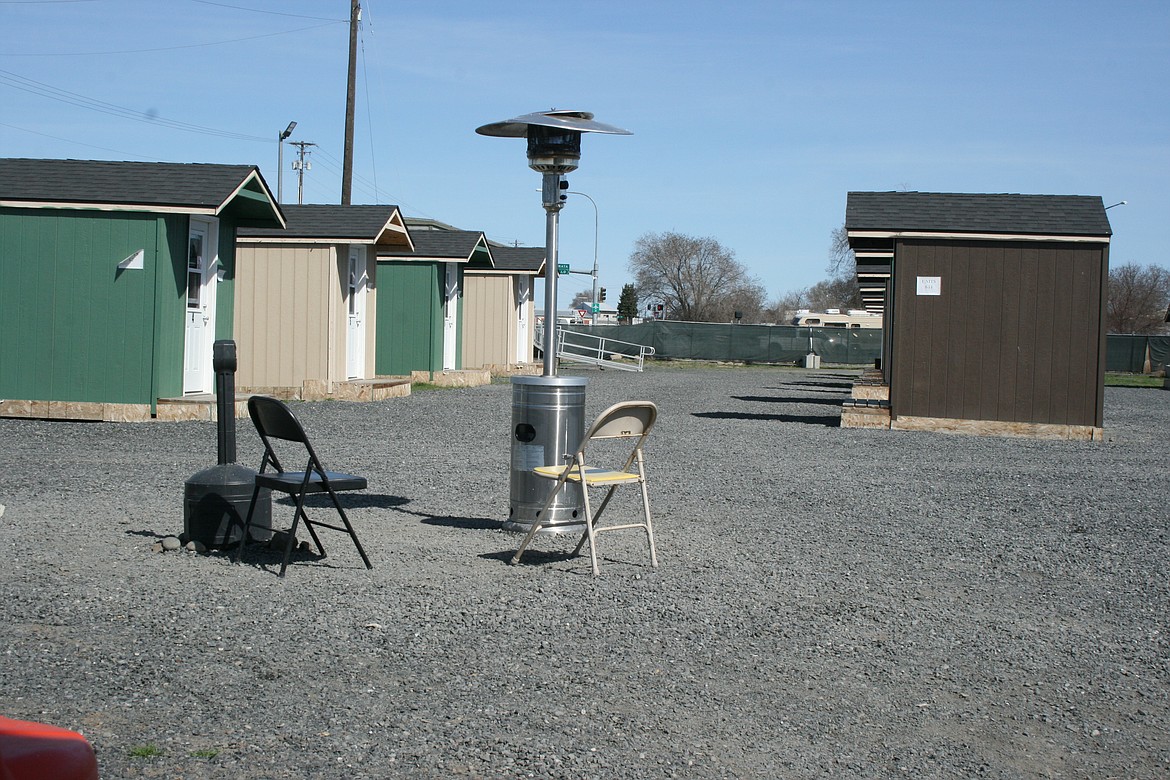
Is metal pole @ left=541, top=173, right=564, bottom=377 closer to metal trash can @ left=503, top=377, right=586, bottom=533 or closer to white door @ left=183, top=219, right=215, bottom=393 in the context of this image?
metal trash can @ left=503, top=377, right=586, bottom=533

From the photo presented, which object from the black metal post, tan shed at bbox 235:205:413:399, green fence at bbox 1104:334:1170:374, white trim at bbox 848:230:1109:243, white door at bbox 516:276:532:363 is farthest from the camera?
green fence at bbox 1104:334:1170:374

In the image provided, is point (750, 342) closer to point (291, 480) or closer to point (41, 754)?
point (291, 480)

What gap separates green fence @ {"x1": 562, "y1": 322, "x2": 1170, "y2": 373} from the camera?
1708 inches

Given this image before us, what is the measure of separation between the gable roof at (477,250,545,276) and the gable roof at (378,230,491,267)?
82.2 inches

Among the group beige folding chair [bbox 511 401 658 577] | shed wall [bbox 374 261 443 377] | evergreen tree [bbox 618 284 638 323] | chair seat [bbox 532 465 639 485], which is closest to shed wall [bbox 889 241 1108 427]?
chair seat [bbox 532 465 639 485]

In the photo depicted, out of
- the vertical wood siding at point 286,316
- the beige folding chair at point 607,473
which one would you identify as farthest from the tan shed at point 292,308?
the beige folding chair at point 607,473

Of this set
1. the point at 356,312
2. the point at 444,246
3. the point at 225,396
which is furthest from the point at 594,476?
the point at 444,246

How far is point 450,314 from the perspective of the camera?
24.2 metres

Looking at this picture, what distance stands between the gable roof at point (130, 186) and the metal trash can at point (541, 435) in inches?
293

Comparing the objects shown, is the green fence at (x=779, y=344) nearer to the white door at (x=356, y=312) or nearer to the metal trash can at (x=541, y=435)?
the white door at (x=356, y=312)

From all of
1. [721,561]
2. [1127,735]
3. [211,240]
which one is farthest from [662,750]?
[211,240]

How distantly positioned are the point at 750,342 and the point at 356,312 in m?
26.5

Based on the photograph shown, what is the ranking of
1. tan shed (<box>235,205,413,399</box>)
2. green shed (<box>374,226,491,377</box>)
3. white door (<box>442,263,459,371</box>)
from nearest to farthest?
tan shed (<box>235,205,413,399</box>), green shed (<box>374,226,491,377</box>), white door (<box>442,263,459,371</box>)

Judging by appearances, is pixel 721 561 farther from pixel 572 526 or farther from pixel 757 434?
pixel 757 434
